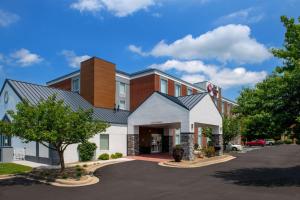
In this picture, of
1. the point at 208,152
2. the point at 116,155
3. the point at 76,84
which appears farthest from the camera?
the point at 76,84

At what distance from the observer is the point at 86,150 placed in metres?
28.3

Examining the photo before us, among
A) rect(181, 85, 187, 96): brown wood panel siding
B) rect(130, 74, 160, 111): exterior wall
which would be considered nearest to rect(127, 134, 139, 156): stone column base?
rect(130, 74, 160, 111): exterior wall

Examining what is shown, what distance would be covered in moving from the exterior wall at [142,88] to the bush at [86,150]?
13166 millimetres

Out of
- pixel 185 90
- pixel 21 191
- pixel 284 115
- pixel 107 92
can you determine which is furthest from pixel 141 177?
pixel 185 90

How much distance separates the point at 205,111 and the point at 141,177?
13.8 metres

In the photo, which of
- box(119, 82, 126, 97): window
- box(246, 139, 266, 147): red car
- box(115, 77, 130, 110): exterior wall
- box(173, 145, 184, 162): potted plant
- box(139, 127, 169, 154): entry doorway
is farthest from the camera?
box(246, 139, 266, 147): red car

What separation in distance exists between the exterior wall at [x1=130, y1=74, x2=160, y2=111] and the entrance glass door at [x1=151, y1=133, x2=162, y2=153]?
16.2 ft

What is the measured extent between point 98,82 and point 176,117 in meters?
11.2

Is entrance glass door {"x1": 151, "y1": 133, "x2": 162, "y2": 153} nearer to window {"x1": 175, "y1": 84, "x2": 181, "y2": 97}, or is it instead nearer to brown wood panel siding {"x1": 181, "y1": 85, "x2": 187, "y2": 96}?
window {"x1": 175, "y1": 84, "x2": 181, "y2": 97}

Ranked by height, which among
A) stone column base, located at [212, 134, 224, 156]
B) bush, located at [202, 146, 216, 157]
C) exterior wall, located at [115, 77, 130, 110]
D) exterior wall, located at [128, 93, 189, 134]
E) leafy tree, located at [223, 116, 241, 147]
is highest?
exterior wall, located at [115, 77, 130, 110]

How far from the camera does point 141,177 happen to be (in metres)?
19.8

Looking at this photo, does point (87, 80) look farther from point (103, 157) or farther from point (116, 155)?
point (103, 157)

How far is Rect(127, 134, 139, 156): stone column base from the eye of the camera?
110 feet

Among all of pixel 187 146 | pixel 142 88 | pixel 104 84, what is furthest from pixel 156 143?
pixel 187 146
